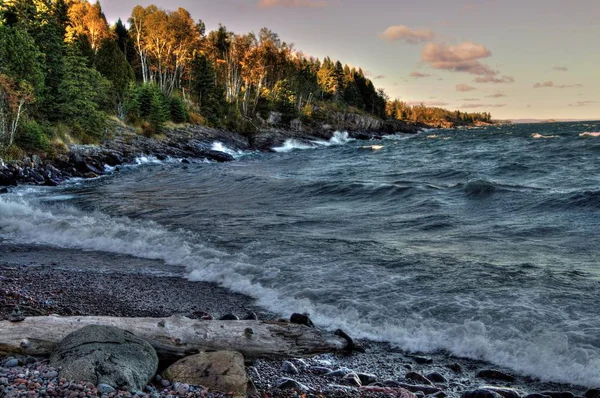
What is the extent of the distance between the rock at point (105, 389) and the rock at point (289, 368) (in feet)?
6.42

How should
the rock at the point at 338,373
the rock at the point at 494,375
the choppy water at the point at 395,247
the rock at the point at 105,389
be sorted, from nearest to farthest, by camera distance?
the rock at the point at 105,389
the rock at the point at 338,373
the rock at the point at 494,375
the choppy water at the point at 395,247

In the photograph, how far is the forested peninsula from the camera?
25.9 meters

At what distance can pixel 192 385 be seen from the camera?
378 centimetres

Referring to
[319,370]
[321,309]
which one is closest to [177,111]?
[321,309]

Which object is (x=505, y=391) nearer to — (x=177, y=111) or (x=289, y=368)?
(x=289, y=368)

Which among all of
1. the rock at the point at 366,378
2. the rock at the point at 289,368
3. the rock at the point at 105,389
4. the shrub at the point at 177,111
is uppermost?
the shrub at the point at 177,111

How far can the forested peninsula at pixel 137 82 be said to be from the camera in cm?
2591

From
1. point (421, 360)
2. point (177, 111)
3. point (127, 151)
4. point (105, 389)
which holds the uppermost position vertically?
point (177, 111)

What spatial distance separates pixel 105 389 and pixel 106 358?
1.47 ft

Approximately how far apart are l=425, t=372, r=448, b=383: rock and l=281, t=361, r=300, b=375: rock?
64.8 inches

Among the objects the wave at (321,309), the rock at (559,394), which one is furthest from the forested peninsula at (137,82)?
the rock at (559,394)

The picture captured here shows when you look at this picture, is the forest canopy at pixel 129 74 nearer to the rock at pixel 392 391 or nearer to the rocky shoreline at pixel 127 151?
the rocky shoreline at pixel 127 151

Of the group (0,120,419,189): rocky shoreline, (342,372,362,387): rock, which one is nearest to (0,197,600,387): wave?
(342,372,362,387): rock

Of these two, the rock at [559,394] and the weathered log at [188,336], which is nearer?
the weathered log at [188,336]
